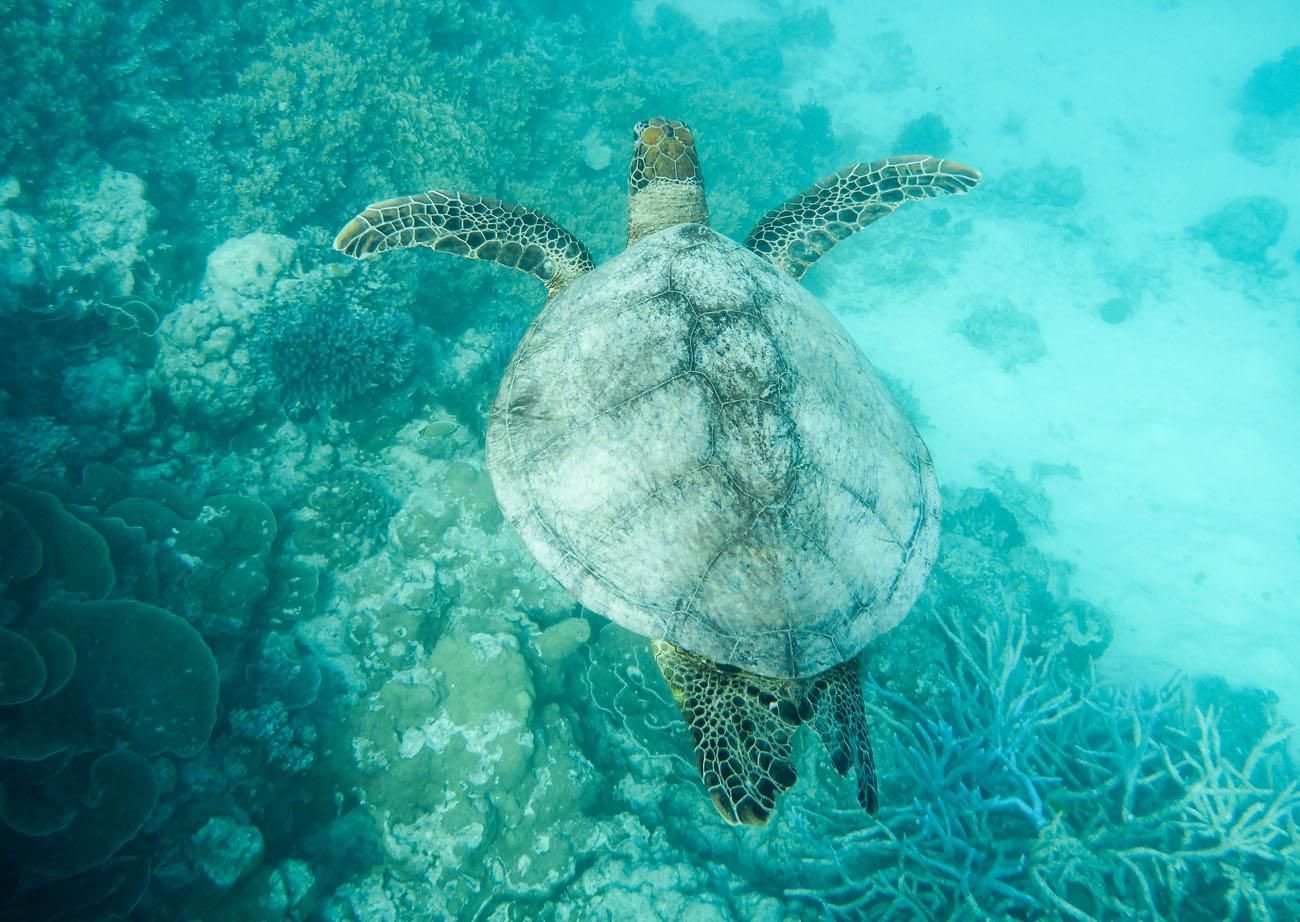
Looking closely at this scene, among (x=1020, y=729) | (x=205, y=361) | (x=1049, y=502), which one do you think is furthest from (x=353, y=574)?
(x=1049, y=502)

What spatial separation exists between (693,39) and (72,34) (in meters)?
13.9

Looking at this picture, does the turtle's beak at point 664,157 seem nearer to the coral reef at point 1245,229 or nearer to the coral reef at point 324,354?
the coral reef at point 324,354

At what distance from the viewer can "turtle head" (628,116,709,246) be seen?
13.1 ft

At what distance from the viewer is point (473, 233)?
410cm

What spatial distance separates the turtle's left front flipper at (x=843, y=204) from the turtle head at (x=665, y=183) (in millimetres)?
663

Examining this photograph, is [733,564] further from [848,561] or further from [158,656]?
[158,656]

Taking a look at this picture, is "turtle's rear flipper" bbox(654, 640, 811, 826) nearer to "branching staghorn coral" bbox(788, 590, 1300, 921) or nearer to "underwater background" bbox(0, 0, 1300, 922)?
"underwater background" bbox(0, 0, 1300, 922)

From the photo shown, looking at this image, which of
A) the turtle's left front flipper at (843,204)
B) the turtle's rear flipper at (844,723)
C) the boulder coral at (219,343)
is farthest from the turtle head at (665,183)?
the boulder coral at (219,343)

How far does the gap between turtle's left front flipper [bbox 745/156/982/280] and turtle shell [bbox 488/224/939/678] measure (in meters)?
1.76

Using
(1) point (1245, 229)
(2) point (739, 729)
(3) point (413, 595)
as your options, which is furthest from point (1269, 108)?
(3) point (413, 595)

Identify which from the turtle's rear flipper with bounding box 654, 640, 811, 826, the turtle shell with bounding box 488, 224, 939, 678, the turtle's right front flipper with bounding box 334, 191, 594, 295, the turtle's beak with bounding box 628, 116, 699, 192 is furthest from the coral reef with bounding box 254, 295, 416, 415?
the turtle's rear flipper with bounding box 654, 640, 811, 826

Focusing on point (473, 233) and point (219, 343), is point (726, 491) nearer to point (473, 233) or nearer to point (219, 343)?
point (473, 233)

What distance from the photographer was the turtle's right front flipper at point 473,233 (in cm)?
392

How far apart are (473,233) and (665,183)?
1439 millimetres
